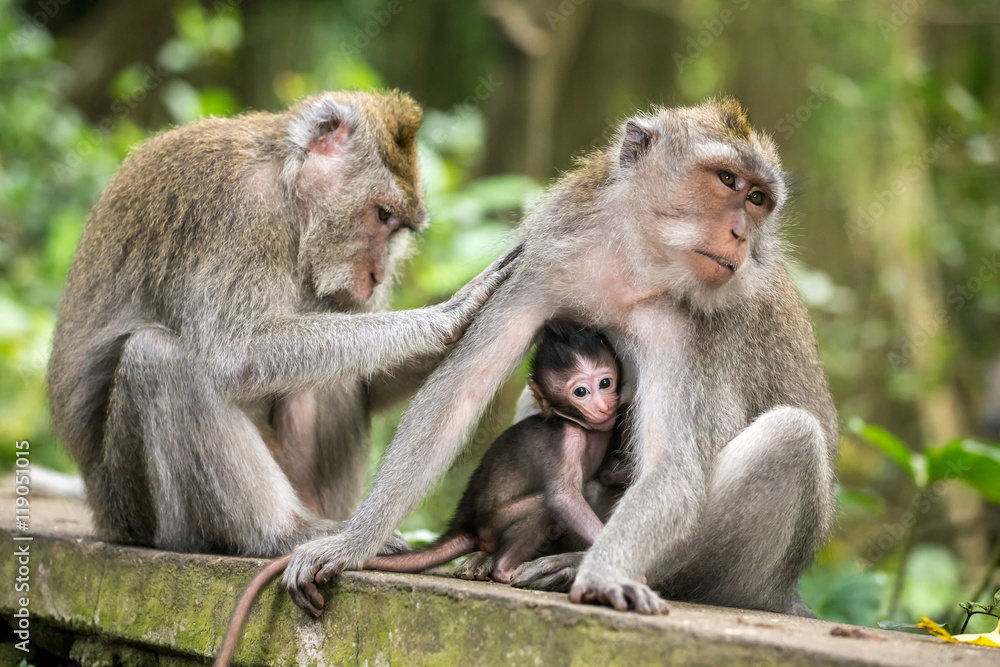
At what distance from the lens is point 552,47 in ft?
28.8

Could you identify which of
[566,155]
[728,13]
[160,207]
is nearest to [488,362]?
[160,207]

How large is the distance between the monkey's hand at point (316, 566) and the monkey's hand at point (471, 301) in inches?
39.2

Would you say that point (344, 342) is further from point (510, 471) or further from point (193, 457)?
point (510, 471)

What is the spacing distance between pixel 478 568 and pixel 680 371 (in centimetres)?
109

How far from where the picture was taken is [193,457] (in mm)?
4191

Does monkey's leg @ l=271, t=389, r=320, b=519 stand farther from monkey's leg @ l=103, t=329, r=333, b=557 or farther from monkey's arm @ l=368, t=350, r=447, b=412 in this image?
monkey's leg @ l=103, t=329, r=333, b=557

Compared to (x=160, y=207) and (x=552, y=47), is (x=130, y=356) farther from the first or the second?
(x=552, y=47)

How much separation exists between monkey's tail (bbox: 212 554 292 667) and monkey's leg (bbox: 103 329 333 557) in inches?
25.9

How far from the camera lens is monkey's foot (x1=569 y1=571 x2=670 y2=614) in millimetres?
2979

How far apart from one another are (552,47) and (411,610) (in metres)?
6.56

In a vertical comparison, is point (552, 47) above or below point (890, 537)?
above

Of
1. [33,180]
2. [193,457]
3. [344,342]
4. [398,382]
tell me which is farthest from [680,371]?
[33,180]

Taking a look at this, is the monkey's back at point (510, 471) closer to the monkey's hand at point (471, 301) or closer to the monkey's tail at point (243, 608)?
the monkey's hand at point (471, 301)

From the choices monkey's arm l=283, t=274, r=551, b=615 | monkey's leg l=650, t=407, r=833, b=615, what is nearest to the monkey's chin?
monkey's leg l=650, t=407, r=833, b=615
